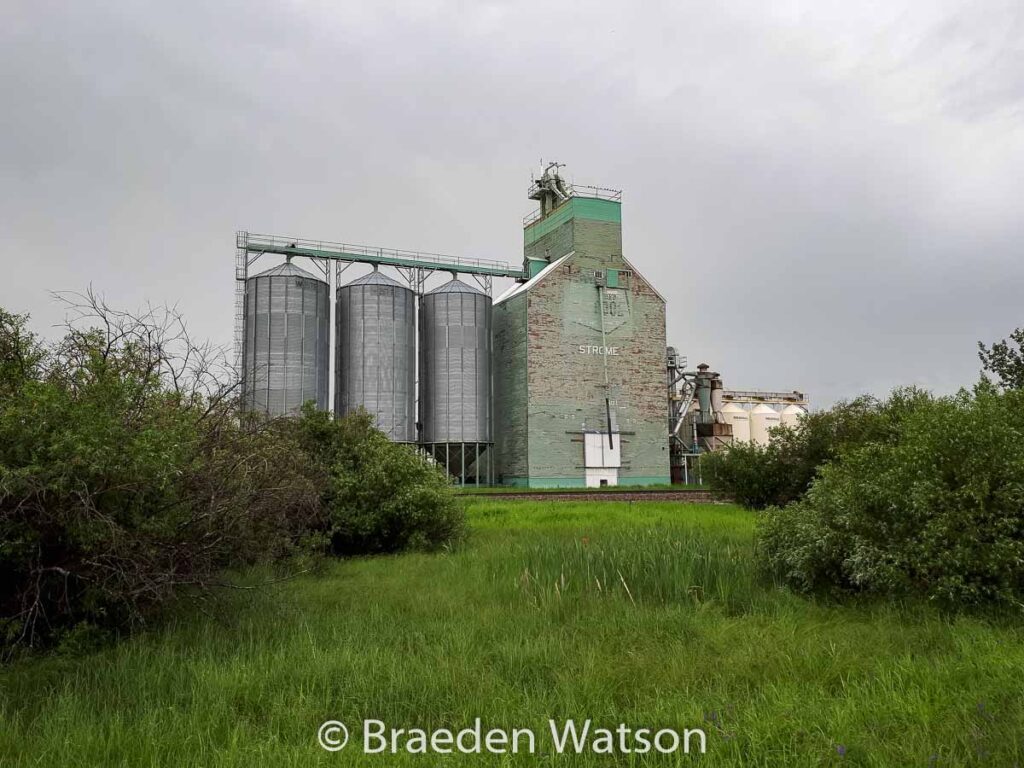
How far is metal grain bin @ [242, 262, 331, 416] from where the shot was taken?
4159 cm

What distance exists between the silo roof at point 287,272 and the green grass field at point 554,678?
36006mm

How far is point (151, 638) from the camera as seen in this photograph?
7.62 meters

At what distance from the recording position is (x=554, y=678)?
229 inches

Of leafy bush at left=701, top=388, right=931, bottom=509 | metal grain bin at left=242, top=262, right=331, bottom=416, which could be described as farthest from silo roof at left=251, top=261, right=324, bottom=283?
leafy bush at left=701, top=388, right=931, bottom=509

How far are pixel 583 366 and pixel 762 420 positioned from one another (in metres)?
24.5

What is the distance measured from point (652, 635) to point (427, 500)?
9019 millimetres

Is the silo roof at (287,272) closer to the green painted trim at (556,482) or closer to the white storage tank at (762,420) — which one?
the green painted trim at (556,482)

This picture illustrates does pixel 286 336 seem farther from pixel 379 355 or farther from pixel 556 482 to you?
pixel 556 482

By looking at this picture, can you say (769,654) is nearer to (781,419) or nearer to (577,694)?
(577,694)

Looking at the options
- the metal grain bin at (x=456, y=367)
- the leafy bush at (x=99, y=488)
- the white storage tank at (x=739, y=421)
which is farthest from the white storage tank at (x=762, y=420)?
the leafy bush at (x=99, y=488)

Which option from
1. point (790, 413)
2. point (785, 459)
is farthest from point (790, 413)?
point (785, 459)

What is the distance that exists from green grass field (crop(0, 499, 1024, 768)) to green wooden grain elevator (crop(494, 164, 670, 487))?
36521 mm

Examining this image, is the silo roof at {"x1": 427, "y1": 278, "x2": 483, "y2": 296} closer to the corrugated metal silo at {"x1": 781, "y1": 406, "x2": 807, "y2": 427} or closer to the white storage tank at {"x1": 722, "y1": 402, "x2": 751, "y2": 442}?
the white storage tank at {"x1": 722, "y1": 402, "x2": 751, "y2": 442}

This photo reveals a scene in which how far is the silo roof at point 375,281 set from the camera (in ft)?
148
